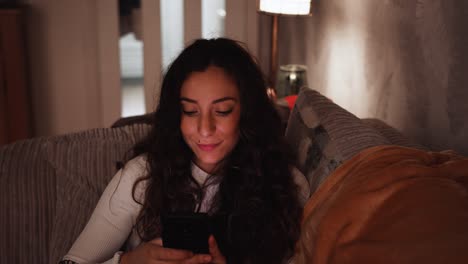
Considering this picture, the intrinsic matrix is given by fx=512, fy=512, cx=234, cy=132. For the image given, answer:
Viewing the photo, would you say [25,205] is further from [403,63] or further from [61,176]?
[403,63]

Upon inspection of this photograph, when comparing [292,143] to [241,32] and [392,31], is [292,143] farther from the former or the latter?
[241,32]

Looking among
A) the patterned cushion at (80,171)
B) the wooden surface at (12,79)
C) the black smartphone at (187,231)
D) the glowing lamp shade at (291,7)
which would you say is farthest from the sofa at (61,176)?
the wooden surface at (12,79)

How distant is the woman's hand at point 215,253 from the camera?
101 centimetres

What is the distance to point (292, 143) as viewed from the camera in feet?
4.39

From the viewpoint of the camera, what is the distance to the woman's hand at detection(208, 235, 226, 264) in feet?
3.31

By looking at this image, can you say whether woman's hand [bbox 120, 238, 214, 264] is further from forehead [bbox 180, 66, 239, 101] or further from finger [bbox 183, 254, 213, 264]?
forehead [bbox 180, 66, 239, 101]

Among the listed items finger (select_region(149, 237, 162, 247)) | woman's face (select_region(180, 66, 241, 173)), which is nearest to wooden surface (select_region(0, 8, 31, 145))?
woman's face (select_region(180, 66, 241, 173))

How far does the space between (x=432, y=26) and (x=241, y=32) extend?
88.2 inches

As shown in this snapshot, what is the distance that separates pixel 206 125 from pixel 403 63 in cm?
69

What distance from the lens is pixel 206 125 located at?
113 centimetres

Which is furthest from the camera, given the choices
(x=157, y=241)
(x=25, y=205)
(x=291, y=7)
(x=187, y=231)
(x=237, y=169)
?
(x=291, y=7)

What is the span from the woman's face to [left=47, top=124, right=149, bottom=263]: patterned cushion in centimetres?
28

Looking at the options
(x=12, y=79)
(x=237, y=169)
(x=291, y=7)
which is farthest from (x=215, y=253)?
(x=12, y=79)

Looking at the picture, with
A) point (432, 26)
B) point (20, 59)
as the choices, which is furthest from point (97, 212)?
point (20, 59)
